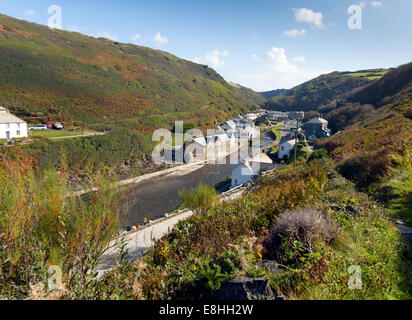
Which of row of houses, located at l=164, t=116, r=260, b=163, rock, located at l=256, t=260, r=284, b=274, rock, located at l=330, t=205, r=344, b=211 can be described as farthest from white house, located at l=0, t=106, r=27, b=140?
rock, located at l=330, t=205, r=344, b=211

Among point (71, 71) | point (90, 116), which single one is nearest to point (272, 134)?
point (90, 116)

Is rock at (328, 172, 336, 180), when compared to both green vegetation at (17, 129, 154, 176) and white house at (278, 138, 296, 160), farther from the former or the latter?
white house at (278, 138, 296, 160)

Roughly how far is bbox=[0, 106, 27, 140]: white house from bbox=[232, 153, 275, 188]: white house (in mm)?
23535

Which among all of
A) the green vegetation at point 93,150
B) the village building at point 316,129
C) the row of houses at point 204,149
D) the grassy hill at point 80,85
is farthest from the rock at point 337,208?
the grassy hill at point 80,85

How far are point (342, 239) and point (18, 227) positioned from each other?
14.8 ft

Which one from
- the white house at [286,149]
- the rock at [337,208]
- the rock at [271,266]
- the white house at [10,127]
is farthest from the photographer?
the white house at [286,149]

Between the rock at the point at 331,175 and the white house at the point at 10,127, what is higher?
the white house at the point at 10,127

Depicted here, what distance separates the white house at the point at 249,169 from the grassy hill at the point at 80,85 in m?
27.3

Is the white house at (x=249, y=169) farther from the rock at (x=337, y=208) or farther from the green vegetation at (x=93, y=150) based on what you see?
the rock at (x=337, y=208)

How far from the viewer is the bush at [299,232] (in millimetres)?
3561

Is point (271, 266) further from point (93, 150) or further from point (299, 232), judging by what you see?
point (93, 150)

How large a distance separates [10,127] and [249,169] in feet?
82.8
